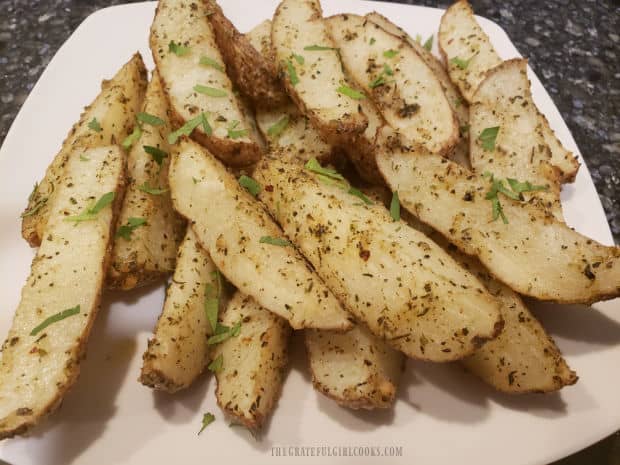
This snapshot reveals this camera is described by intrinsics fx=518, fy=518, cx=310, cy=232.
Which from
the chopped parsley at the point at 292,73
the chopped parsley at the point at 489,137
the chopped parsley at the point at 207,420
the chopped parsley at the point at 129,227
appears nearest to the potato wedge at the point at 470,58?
the chopped parsley at the point at 489,137

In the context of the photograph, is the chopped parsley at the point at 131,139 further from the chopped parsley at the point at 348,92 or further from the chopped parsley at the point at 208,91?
the chopped parsley at the point at 348,92

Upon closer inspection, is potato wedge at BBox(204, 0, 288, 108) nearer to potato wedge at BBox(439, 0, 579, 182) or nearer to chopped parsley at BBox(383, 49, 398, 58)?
chopped parsley at BBox(383, 49, 398, 58)

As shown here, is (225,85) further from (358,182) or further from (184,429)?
(184,429)

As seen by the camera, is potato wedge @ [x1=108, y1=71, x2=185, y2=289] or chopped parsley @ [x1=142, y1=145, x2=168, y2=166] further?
chopped parsley @ [x1=142, y1=145, x2=168, y2=166]

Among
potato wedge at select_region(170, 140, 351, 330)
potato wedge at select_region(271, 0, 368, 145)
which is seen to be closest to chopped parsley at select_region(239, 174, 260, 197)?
potato wedge at select_region(170, 140, 351, 330)

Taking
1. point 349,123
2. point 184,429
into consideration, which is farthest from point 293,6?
point 184,429

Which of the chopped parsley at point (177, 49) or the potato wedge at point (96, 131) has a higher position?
the chopped parsley at point (177, 49)
